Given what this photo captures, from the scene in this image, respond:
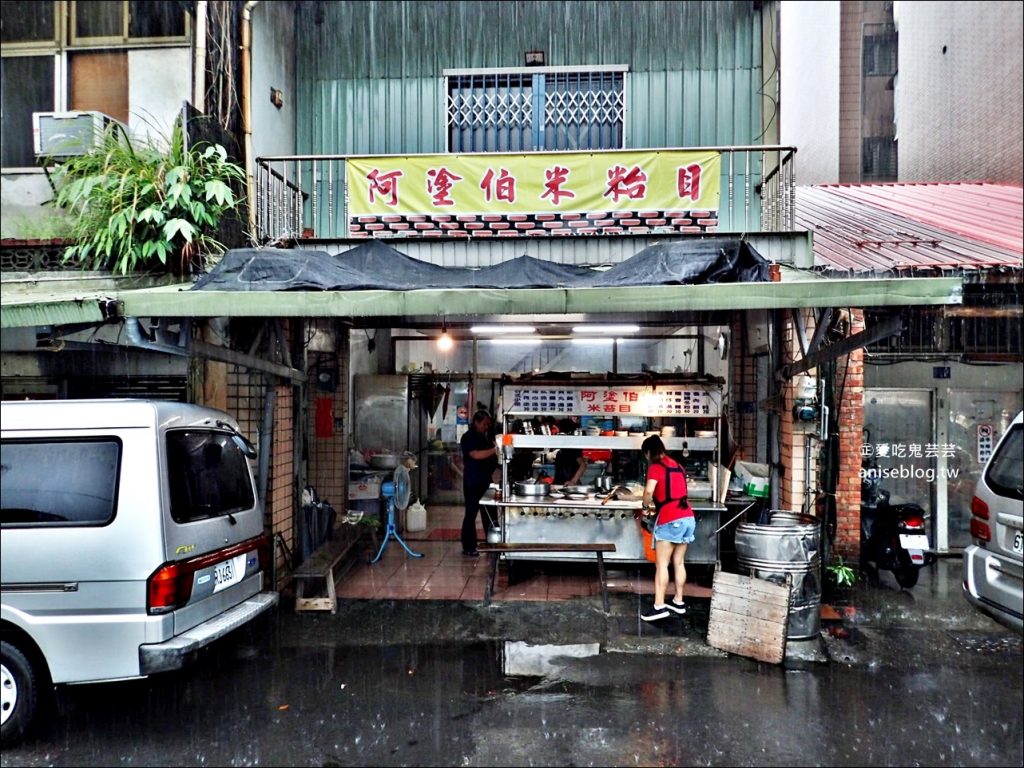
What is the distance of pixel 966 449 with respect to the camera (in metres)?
9.54

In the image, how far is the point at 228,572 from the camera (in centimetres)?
535

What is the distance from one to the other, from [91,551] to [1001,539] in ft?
21.4

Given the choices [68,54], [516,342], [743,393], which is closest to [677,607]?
[743,393]

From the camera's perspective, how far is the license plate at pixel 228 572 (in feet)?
17.0

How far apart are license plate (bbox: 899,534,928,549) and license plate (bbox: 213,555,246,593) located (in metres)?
7.06

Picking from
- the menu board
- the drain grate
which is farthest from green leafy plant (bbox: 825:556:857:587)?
the menu board

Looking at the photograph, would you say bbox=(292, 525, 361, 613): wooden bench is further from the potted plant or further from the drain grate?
the drain grate

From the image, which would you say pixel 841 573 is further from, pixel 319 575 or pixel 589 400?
pixel 319 575

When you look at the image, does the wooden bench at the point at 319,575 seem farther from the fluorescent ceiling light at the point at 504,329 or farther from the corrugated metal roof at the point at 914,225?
the corrugated metal roof at the point at 914,225

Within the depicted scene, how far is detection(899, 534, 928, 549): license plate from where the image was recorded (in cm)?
804

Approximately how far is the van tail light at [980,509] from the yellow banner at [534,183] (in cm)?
393

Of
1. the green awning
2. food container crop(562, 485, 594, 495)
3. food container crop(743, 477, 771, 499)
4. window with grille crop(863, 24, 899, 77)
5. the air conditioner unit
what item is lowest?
food container crop(562, 485, 594, 495)

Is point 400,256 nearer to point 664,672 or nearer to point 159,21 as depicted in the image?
point 159,21

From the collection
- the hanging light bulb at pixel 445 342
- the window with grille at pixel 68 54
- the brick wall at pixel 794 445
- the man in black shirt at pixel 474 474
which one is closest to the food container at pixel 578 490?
the man in black shirt at pixel 474 474
